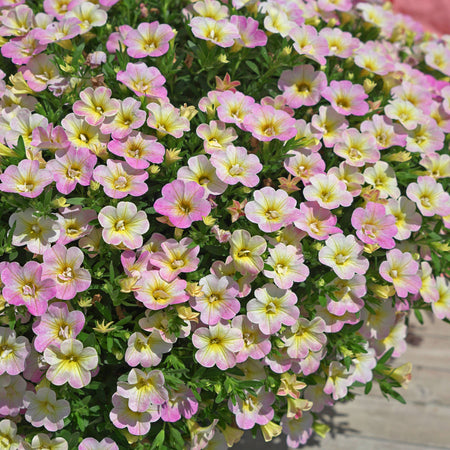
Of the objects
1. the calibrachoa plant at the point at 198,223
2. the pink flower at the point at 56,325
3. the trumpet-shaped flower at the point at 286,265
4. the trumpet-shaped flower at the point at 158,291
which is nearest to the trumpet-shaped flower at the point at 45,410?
the calibrachoa plant at the point at 198,223

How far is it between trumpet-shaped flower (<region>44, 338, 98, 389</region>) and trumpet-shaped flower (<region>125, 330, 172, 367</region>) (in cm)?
10

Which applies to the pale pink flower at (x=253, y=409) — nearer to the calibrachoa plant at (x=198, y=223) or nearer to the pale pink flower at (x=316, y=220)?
the calibrachoa plant at (x=198, y=223)

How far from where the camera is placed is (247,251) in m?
1.62

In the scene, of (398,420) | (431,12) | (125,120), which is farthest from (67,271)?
(431,12)

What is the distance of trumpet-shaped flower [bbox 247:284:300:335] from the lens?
162cm

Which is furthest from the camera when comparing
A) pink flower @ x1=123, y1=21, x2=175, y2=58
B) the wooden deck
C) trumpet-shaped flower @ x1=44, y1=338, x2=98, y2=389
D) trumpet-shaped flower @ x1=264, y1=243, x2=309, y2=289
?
the wooden deck

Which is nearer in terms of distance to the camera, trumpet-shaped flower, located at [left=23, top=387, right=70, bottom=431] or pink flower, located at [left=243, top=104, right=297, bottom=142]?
trumpet-shaped flower, located at [left=23, top=387, right=70, bottom=431]

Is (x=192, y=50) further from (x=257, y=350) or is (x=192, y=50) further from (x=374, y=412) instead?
(x=374, y=412)

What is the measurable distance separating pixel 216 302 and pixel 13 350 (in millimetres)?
624

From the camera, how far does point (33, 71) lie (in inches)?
74.5

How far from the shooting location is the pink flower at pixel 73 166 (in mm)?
1634

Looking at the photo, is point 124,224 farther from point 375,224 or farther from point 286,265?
point 375,224

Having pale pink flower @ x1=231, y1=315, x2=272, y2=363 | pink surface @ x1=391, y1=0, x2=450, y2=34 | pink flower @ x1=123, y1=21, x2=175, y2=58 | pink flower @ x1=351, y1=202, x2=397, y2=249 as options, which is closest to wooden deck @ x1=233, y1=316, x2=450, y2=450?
pale pink flower @ x1=231, y1=315, x2=272, y2=363

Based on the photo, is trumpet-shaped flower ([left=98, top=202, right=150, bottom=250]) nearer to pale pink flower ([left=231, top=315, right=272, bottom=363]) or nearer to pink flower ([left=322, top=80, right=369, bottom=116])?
pale pink flower ([left=231, top=315, right=272, bottom=363])
